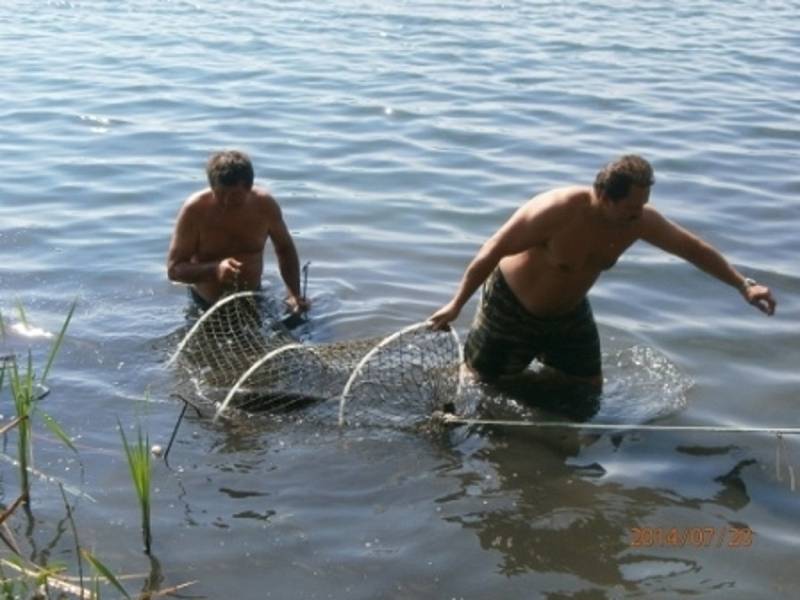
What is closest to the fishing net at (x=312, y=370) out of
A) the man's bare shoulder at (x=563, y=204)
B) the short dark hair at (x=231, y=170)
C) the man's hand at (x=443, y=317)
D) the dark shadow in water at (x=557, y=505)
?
the man's hand at (x=443, y=317)

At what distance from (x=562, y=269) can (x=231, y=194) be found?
2.07 m

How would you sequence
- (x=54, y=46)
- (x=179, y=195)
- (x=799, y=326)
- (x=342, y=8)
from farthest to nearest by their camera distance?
(x=342, y=8), (x=54, y=46), (x=179, y=195), (x=799, y=326)

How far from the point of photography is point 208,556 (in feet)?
16.6

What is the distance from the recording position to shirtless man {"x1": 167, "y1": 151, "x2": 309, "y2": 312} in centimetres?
729

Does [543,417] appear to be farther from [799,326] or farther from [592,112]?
Result: [592,112]

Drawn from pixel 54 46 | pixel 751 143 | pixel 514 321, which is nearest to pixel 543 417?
pixel 514 321

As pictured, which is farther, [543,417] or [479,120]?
[479,120]

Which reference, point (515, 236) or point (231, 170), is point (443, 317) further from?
point (231, 170)

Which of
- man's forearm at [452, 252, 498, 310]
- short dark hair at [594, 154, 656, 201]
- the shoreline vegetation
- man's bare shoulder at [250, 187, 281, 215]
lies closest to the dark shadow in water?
man's forearm at [452, 252, 498, 310]

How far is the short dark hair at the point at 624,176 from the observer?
5750 millimetres

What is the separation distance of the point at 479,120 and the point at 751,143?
Result: 2825 mm

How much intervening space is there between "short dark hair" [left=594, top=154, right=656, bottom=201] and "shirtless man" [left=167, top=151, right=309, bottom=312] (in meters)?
2.28

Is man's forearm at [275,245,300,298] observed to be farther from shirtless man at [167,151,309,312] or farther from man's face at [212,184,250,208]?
man's face at [212,184,250,208]
